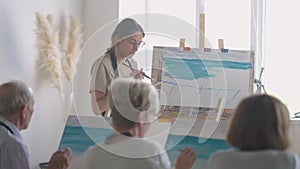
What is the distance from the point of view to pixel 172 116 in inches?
127

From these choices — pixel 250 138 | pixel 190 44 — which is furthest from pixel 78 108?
pixel 250 138

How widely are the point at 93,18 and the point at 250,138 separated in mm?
3099

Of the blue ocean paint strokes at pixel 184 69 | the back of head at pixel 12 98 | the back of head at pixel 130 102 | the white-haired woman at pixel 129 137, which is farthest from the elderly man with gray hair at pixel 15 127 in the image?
the blue ocean paint strokes at pixel 184 69

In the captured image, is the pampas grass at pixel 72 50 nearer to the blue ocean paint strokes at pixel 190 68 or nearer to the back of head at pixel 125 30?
the back of head at pixel 125 30

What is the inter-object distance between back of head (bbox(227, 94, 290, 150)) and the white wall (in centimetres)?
200

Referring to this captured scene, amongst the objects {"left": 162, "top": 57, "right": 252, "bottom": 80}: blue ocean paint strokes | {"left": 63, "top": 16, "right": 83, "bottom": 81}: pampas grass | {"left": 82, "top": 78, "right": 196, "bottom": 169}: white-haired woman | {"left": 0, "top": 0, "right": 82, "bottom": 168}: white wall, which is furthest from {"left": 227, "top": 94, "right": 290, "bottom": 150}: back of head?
{"left": 63, "top": 16, "right": 83, "bottom": 81}: pampas grass

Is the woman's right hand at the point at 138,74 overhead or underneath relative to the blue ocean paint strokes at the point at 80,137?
overhead

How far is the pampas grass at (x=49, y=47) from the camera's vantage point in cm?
384

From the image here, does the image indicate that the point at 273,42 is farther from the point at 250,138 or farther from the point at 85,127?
the point at 250,138

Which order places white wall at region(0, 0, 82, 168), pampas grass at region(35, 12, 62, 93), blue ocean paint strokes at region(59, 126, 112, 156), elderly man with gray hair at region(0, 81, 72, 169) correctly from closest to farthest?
1. elderly man with gray hair at region(0, 81, 72, 169)
2. blue ocean paint strokes at region(59, 126, 112, 156)
3. white wall at region(0, 0, 82, 168)
4. pampas grass at region(35, 12, 62, 93)

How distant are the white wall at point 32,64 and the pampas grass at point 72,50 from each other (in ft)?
0.45

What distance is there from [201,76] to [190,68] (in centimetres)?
9

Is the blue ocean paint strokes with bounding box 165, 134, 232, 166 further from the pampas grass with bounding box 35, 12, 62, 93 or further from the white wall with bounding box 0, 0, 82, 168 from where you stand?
the pampas grass with bounding box 35, 12, 62, 93

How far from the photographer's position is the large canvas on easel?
3293 millimetres
